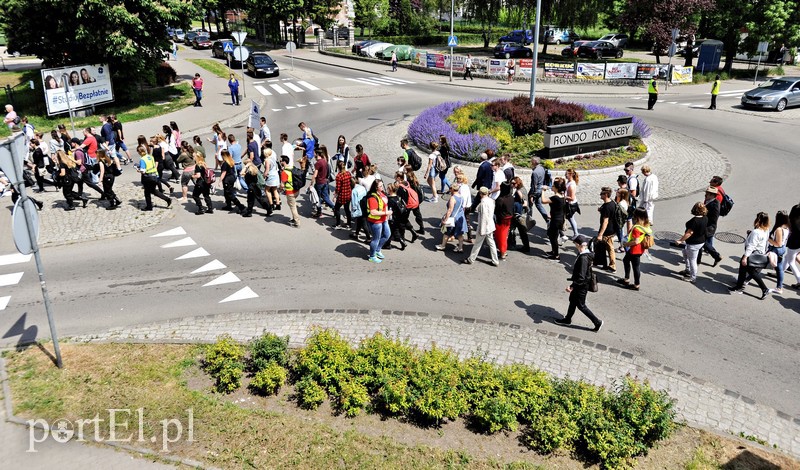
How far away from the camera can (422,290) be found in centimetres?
1101

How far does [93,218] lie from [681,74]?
1500 inches

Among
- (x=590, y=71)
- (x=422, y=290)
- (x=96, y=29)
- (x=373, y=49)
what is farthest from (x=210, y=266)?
(x=373, y=49)

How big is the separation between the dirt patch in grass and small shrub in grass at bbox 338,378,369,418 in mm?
123

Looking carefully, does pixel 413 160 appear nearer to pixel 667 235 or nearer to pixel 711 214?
pixel 667 235

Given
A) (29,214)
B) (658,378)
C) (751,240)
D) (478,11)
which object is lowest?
(658,378)

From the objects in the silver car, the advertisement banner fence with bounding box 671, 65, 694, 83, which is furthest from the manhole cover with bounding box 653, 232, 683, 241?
the advertisement banner fence with bounding box 671, 65, 694, 83

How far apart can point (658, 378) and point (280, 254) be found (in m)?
7.95

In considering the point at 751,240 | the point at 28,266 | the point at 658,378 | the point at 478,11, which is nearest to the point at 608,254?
the point at 751,240

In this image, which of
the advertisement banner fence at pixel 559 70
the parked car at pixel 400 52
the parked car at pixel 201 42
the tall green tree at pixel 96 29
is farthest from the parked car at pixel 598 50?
the parked car at pixel 201 42

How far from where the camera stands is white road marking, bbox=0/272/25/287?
36.9 feet

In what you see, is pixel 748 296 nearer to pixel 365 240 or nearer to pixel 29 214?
pixel 365 240

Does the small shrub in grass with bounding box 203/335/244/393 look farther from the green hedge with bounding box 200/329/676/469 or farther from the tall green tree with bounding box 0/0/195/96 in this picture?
the tall green tree with bounding box 0/0/195/96

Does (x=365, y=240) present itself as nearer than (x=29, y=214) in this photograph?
No

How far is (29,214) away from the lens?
766 centimetres
